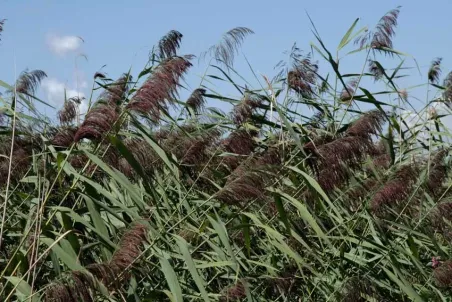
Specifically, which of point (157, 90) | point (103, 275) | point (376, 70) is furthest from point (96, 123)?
point (376, 70)

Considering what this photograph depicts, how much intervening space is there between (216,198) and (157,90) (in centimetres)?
50

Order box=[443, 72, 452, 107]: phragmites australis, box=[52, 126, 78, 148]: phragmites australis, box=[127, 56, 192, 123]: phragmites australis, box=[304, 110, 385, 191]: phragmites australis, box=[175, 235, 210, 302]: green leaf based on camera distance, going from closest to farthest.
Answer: box=[127, 56, 192, 123]: phragmites australis
box=[175, 235, 210, 302]: green leaf
box=[52, 126, 78, 148]: phragmites australis
box=[304, 110, 385, 191]: phragmites australis
box=[443, 72, 452, 107]: phragmites australis

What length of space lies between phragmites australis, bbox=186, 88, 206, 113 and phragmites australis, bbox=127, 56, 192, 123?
1.54m

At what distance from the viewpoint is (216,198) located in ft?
10.7

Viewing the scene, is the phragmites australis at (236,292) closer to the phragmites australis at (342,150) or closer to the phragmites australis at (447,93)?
the phragmites australis at (342,150)

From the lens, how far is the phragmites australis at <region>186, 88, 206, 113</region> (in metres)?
4.75

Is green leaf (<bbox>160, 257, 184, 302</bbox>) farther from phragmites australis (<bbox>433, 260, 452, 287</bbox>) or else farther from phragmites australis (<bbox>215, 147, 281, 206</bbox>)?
phragmites australis (<bbox>433, 260, 452, 287</bbox>)

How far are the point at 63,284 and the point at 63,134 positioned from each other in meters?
0.99

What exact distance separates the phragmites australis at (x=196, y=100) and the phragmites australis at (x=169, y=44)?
54 cm

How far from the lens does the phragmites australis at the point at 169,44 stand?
4.21 m

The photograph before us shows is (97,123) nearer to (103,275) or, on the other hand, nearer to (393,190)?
(103,275)

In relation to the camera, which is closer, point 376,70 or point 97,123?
point 97,123

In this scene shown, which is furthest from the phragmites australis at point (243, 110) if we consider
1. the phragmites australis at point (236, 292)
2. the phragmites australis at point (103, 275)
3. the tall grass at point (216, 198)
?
the phragmites australis at point (103, 275)

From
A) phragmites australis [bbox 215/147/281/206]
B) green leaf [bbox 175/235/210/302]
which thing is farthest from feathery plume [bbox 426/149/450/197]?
green leaf [bbox 175/235/210/302]
